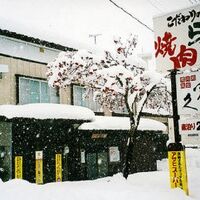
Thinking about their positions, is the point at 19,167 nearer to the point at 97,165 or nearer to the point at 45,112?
the point at 45,112

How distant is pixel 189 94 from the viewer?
8617 millimetres

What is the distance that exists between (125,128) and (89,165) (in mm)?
2895

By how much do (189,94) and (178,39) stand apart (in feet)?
4.69

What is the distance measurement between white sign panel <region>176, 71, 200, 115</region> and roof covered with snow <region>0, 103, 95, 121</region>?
8.46 m

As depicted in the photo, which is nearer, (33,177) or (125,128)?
(33,177)

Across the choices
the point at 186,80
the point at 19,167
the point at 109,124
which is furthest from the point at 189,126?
the point at 109,124

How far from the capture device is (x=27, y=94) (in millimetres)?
17531

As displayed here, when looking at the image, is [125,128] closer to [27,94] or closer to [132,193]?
[27,94]

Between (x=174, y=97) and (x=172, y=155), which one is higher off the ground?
(x=174, y=97)

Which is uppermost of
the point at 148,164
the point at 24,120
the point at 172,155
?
the point at 24,120

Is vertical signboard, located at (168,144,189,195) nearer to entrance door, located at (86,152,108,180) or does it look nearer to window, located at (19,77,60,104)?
window, located at (19,77,60,104)

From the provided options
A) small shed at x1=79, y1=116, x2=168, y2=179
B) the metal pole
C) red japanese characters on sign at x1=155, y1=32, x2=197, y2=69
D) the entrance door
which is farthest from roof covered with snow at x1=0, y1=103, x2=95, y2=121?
the metal pole

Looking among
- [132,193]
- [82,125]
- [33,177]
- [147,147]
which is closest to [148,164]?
[147,147]

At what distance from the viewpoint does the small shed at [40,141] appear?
52.6 ft
